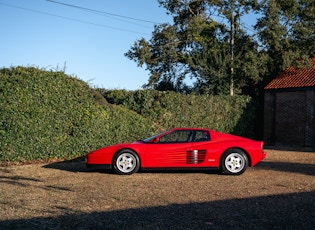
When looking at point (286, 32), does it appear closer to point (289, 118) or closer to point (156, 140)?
point (289, 118)

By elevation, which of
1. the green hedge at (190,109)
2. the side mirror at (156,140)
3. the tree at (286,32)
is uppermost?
the tree at (286,32)

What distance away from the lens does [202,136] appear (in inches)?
410

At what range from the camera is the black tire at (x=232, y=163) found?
10.1 meters

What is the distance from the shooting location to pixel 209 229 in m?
4.87

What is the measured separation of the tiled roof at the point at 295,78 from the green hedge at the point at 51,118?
41.6 feet

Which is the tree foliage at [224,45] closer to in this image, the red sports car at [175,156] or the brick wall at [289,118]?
the brick wall at [289,118]

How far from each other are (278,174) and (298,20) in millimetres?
18013

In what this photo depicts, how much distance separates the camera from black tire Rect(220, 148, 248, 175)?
33.2 ft

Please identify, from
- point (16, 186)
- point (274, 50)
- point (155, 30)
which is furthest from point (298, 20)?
point (16, 186)

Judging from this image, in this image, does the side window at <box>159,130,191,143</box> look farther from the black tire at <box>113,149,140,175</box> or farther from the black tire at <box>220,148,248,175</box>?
the black tire at <box>220,148,248,175</box>

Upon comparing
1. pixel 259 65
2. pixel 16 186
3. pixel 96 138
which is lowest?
pixel 16 186

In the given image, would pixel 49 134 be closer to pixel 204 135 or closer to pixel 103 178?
pixel 103 178

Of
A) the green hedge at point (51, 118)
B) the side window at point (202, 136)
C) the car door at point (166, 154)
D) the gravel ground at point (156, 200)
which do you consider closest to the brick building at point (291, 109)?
the green hedge at point (51, 118)

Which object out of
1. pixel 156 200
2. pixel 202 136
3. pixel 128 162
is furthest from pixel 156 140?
pixel 156 200
